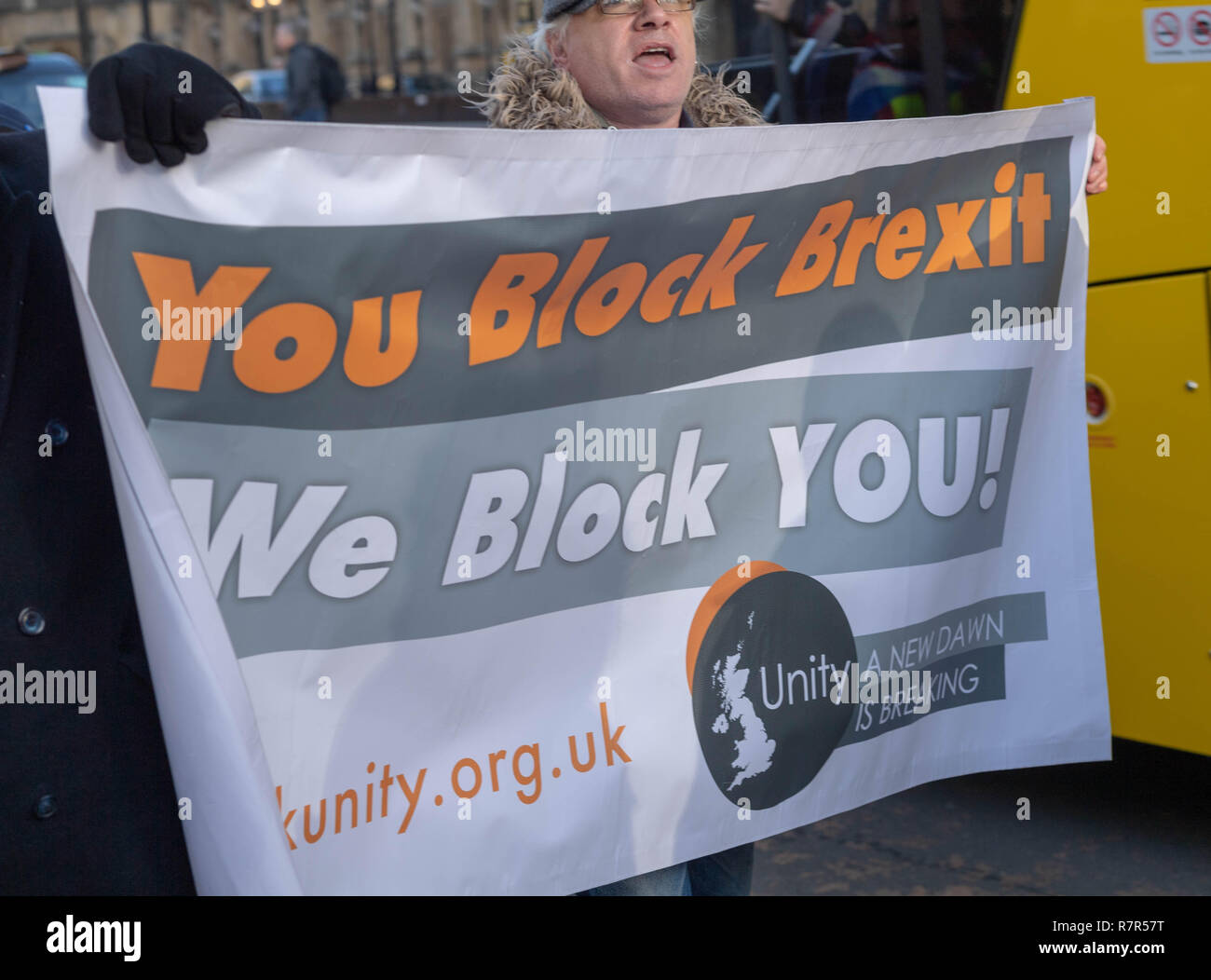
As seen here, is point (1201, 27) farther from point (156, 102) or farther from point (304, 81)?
point (304, 81)

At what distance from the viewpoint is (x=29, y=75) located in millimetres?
9070

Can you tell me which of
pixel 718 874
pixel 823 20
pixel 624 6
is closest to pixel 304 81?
pixel 823 20

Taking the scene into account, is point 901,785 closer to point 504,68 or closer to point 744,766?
point 744,766

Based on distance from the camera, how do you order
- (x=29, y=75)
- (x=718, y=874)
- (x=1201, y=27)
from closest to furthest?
(x=718, y=874), (x=1201, y=27), (x=29, y=75)

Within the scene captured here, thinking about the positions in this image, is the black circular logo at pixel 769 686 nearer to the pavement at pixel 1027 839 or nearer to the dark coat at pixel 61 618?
the dark coat at pixel 61 618

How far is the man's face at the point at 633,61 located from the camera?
2.37 meters

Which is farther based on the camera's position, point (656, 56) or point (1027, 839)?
point (1027, 839)

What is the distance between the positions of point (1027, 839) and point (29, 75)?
817 cm

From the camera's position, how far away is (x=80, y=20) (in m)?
19.7

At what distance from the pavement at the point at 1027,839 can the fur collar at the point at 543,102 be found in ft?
6.39

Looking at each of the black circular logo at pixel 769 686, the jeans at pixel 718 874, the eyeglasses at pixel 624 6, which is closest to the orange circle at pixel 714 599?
the black circular logo at pixel 769 686

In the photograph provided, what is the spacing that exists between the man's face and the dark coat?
3.21ft

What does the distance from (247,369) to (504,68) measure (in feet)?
2.88
